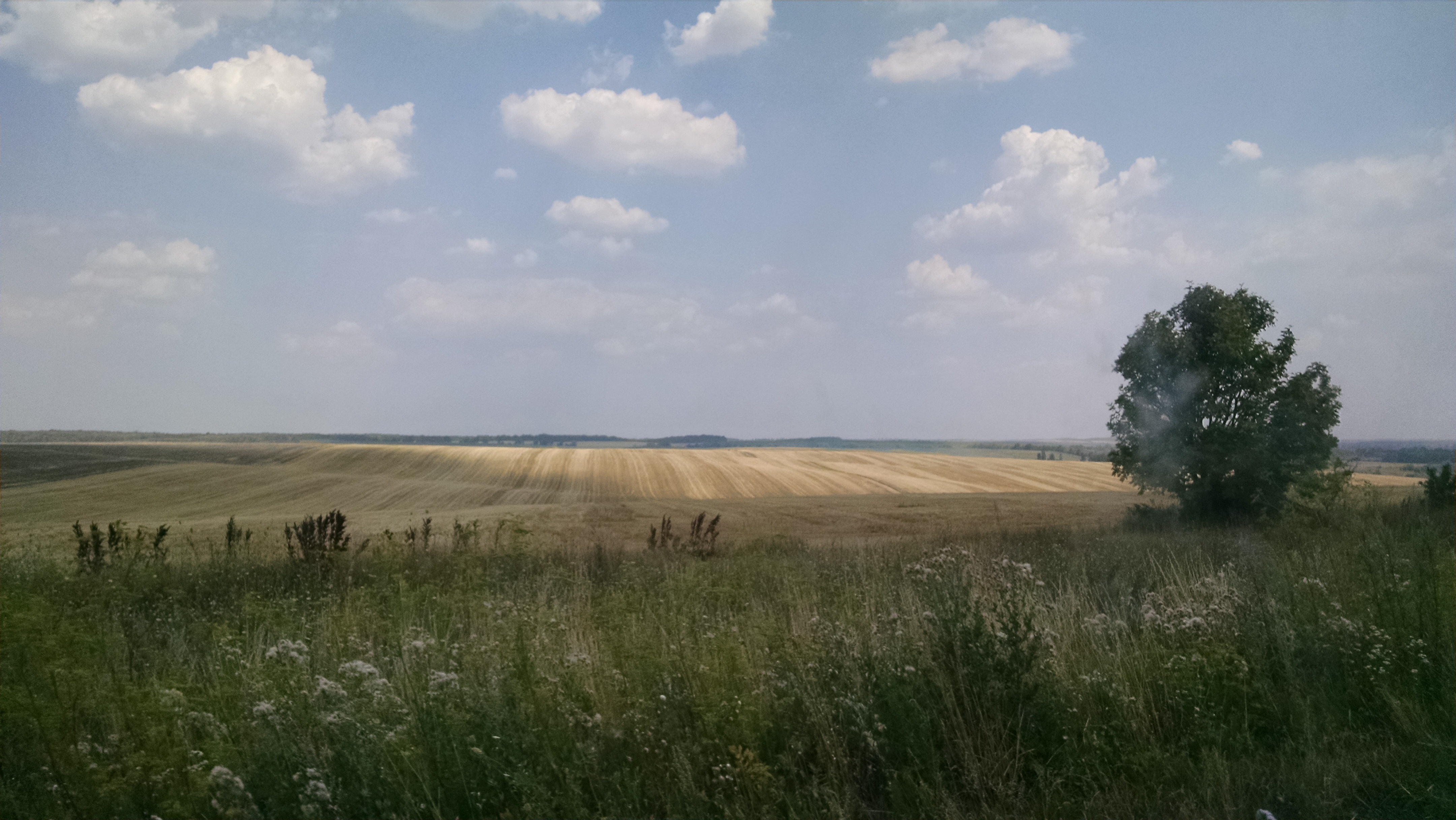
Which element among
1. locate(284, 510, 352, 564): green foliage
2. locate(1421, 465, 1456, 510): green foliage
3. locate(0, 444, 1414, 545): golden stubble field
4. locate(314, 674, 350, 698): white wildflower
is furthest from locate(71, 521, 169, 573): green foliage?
locate(1421, 465, 1456, 510): green foliage

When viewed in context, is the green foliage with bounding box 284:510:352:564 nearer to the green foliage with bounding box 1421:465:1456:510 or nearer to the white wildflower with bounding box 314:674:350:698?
the white wildflower with bounding box 314:674:350:698

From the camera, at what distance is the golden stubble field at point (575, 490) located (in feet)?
89.5

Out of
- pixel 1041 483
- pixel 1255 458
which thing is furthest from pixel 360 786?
pixel 1041 483

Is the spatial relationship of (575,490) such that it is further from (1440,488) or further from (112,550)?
(1440,488)

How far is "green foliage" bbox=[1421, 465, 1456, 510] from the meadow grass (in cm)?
1243

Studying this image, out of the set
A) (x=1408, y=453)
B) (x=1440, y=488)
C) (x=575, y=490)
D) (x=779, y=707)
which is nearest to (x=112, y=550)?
(x=779, y=707)

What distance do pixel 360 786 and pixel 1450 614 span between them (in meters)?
8.41

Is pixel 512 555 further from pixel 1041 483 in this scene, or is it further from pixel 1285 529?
pixel 1041 483

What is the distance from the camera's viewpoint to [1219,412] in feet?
70.9

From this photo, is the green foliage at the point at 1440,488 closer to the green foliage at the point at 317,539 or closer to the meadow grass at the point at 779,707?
the meadow grass at the point at 779,707

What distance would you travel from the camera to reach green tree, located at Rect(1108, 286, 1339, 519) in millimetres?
20453

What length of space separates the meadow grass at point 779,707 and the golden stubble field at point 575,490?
11.2 m

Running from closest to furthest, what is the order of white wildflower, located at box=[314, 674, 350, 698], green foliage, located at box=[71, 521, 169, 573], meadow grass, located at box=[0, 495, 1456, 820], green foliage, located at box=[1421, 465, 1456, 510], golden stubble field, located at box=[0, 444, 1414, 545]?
meadow grass, located at box=[0, 495, 1456, 820]
white wildflower, located at box=[314, 674, 350, 698]
green foliage, located at box=[71, 521, 169, 573]
green foliage, located at box=[1421, 465, 1456, 510]
golden stubble field, located at box=[0, 444, 1414, 545]

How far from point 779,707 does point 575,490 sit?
42901 mm
